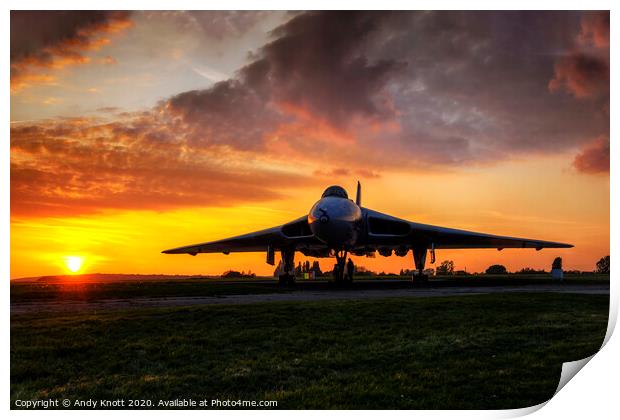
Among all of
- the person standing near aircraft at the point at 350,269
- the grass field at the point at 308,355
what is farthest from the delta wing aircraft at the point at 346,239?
the grass field at the point at 308,355

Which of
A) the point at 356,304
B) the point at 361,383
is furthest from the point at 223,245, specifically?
Result: the point at 361,383

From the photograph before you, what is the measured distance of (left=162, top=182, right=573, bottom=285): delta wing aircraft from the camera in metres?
24.8

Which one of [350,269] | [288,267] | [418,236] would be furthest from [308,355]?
[418,236]

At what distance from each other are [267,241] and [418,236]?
972 cm

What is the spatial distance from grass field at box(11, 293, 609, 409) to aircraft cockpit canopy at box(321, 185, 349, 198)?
1237cm

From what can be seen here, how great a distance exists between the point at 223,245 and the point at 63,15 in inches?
1013

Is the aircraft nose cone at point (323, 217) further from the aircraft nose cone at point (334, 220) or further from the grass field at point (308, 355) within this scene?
the grass field at point (308, 355)

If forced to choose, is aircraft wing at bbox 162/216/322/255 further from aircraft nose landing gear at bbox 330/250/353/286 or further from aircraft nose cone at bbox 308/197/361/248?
aircraft nose cone at bbox 308/197/361/248

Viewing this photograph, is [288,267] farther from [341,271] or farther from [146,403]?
[146,403]

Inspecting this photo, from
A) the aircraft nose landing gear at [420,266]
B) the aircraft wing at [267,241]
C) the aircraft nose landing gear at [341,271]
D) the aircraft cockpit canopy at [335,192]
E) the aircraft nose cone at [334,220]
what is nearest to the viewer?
the aircraft nose cone at [334,220]

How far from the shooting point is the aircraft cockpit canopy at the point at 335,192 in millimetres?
26781

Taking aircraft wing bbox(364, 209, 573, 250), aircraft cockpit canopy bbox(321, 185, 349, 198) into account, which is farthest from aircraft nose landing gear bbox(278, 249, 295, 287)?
aircraft cockpit canopy bbox(321, 185, 349, 198)

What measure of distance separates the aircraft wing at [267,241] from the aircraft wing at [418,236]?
12.3ft
